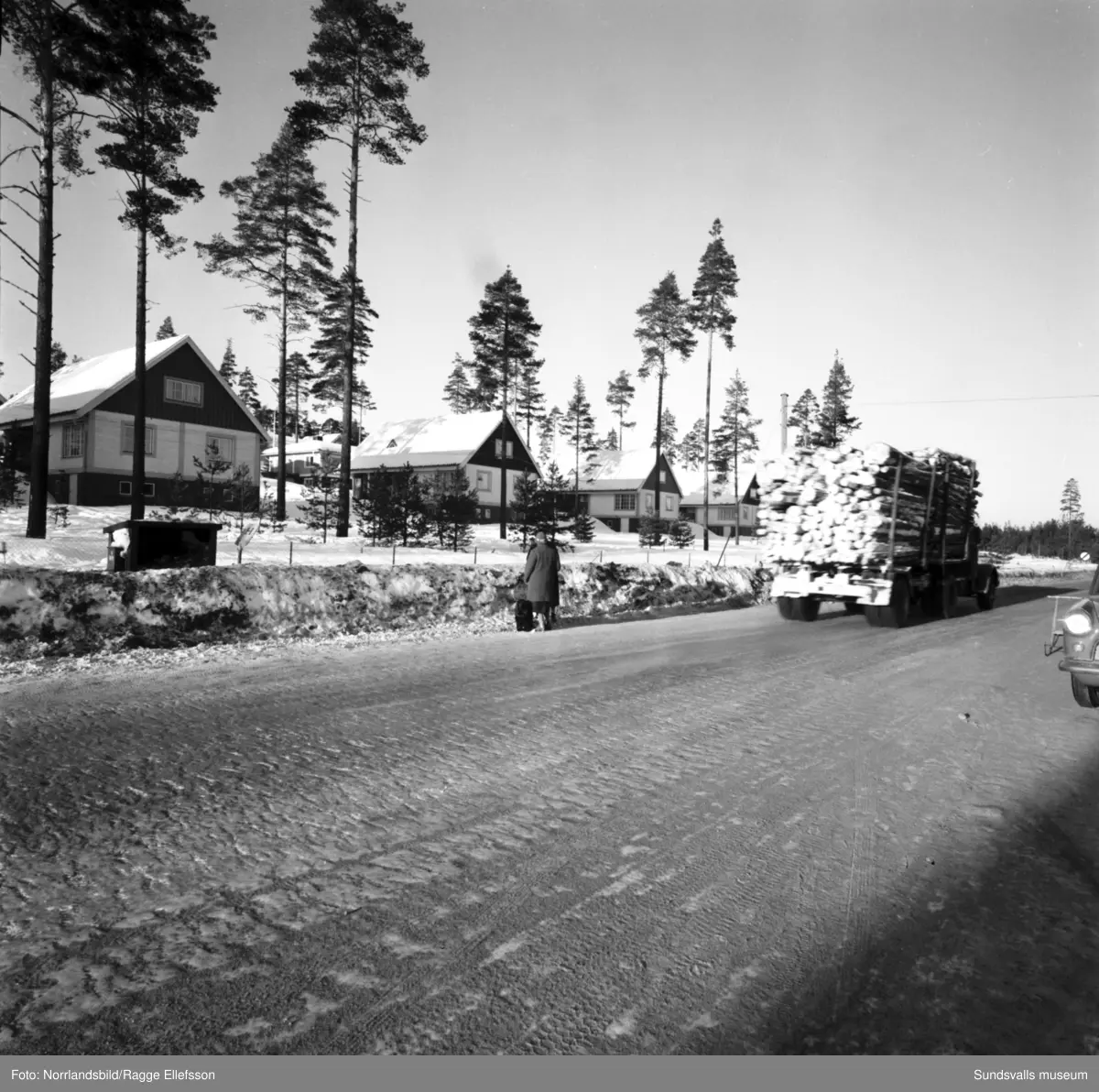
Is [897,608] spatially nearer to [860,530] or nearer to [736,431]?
[860,530]

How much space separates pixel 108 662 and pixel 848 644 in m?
9.26

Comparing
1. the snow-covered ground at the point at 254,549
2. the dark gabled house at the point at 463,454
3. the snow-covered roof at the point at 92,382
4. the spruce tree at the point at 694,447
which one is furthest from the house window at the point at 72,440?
the spruce tree at the point at 694,447

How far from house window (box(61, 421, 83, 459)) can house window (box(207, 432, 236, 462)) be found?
5726 millimetres

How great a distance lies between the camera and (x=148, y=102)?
2180cm

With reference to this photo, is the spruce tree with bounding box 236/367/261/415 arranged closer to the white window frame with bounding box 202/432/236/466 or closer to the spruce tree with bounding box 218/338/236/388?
the spruce tree with bounding box 218/338/236/388

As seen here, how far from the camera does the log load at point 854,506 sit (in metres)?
13.3

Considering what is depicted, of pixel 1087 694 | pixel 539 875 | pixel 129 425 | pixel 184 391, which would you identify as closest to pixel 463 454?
pixel 184 391

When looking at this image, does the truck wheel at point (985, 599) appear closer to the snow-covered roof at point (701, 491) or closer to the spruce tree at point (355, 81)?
the spruce tree at point (355, 81)

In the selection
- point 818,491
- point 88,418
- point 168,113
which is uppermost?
point 168,113

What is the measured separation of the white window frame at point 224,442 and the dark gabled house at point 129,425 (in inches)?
1.9

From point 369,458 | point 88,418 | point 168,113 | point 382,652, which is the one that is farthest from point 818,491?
point 369,458

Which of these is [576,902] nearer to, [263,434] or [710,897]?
[710,897]

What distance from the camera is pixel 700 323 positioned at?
48031mm

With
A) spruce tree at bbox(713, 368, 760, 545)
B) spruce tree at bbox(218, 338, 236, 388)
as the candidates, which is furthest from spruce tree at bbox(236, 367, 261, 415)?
spruce tree at bbox(713, 368, 760, 545)
